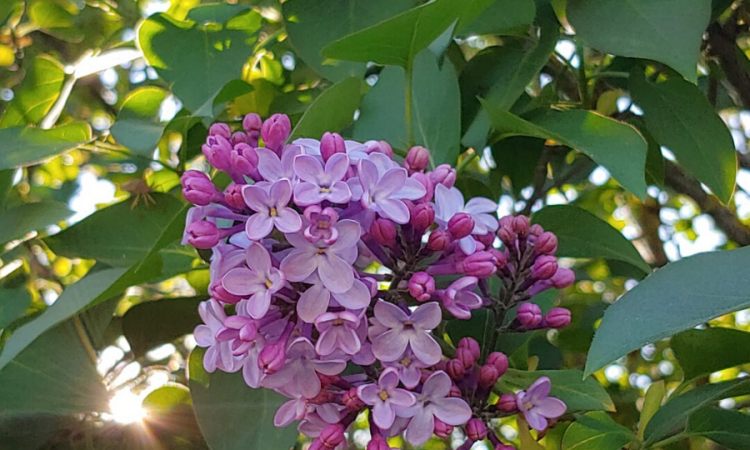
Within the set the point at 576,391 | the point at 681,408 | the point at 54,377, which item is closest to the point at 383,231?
the point at 576,391

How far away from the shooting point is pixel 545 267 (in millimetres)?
604

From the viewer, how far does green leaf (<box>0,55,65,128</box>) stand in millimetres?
889

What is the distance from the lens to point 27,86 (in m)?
0.89

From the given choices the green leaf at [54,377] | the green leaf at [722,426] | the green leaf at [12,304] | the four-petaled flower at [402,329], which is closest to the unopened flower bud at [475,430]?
the four-petaled flower at [402,329]

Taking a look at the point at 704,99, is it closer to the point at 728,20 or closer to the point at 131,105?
the point at 728,20

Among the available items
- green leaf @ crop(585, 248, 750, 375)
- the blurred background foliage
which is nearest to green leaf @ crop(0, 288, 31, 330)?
the blurred background foliage

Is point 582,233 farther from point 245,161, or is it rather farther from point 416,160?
point 245,161

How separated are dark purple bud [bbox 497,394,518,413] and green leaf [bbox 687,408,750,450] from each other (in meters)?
0.18

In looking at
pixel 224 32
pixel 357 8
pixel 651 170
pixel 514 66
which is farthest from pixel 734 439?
pixel 224 32

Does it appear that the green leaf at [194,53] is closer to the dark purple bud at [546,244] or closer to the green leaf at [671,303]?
the dark purple bud at [546,244]

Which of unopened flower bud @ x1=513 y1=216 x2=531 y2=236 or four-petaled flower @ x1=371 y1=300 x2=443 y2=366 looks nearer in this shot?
four-petaled flower @ x1=371 y1=300 x2=443 y2=366

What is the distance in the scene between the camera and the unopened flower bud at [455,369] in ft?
1.90

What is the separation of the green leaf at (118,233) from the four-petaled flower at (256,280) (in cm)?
28

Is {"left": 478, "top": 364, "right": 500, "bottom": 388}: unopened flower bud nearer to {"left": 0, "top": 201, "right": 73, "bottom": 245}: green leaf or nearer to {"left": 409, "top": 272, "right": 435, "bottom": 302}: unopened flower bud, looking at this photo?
{"left": 409, "top": 272, "right": 435, "bottom": 302}: unopened flower bud
